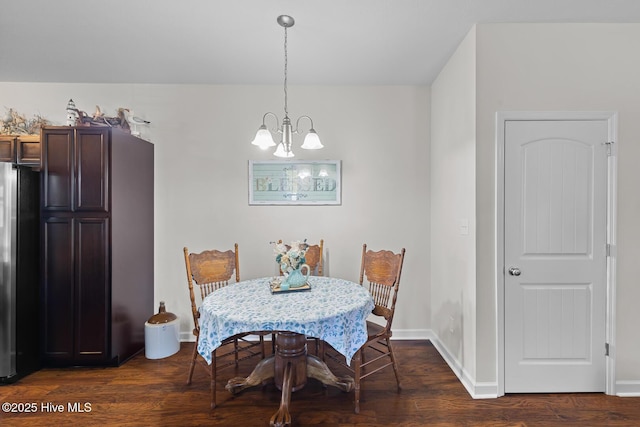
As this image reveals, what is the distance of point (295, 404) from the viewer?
2074 mm

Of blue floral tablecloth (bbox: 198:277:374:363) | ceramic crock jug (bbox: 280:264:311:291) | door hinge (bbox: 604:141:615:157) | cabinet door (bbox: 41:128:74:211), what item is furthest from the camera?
cabinet door (bbox: 41:128:74:211)

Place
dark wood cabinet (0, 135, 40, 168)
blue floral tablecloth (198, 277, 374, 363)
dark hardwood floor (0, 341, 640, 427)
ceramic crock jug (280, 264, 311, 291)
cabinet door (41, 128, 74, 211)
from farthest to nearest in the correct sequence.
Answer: dark wood cabinet (0, 135, 40, 168), cabinet door (41, 128, 74, 211), ceramic crock jug (280, 264, 311, 291), dark hardwood floor (0, 341, 640, 427), blue floral tablecloth (198, 277, 374, 363)

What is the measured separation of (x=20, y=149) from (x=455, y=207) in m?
4.05

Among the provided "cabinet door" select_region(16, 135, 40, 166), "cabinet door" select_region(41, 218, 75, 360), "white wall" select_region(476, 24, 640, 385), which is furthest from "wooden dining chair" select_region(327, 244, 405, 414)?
"cabinet door" select_region(16, 135, 40, 166)

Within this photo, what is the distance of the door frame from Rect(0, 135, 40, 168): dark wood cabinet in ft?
13.3

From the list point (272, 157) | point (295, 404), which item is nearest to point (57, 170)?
point (272, 157)

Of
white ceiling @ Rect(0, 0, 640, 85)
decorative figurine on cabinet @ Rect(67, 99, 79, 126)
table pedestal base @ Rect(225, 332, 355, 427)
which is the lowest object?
table pedestal base @ Rect(225, 332, 355, 427)

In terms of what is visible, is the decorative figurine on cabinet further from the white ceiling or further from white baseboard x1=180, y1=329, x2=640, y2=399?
white baseboard x1=180, y1=329, x2=640, y2=399

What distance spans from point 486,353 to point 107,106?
4.32 meters

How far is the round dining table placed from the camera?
176 cm

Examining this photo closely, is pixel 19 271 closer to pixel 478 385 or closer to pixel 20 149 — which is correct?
pixel 20 149

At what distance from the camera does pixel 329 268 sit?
Result: 10.5 ft

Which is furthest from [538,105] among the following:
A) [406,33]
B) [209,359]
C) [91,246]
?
[91,246]

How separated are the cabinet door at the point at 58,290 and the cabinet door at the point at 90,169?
246 millimetres
